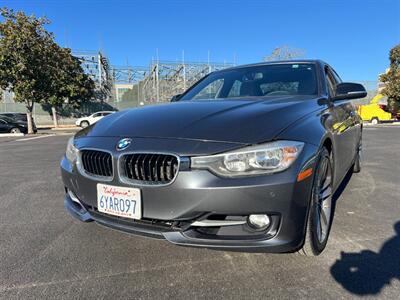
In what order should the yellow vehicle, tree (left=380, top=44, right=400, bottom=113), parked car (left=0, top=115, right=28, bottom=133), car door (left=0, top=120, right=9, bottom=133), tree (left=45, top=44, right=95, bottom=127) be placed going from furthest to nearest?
1. tree (left=45, top=44, right=95, bottom=127)
2. tree (left=380, top=44, right=400, bottom=113)
3. the yellow vehicle
4. parked car (left=0, top=115, right=28, bottom=133)
5. car door (left=0, top=120, right=9, bottom=133)

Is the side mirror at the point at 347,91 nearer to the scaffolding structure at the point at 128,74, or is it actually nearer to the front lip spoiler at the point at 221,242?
the front lip spoiler at the point at 221,242

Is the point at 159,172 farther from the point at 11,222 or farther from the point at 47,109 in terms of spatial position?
the point at 47,109

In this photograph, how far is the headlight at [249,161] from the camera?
2043mm

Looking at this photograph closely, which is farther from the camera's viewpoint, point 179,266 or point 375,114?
point 375,114

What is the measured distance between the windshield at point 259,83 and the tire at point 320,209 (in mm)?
902

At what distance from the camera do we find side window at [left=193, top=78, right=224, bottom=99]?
155 inches

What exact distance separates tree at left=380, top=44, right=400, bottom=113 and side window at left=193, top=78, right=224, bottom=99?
82.7ft

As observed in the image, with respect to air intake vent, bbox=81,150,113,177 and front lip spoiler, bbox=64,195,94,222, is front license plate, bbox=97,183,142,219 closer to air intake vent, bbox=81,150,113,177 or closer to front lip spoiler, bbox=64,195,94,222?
air intake vent, bbox=81,150,113,177

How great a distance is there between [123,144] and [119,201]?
1.26 ft

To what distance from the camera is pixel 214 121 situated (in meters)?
2.43

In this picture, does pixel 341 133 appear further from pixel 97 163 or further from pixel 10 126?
pixel 10 126

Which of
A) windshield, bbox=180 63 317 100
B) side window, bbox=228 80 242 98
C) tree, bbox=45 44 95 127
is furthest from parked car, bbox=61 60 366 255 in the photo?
tree, bbox=45 44 95 127

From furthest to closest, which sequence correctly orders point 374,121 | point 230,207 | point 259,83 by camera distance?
1. point 374,121
2. point 259,83
3. point 230,207

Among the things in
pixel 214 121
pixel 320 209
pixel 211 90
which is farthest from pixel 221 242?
pixel 211 90
